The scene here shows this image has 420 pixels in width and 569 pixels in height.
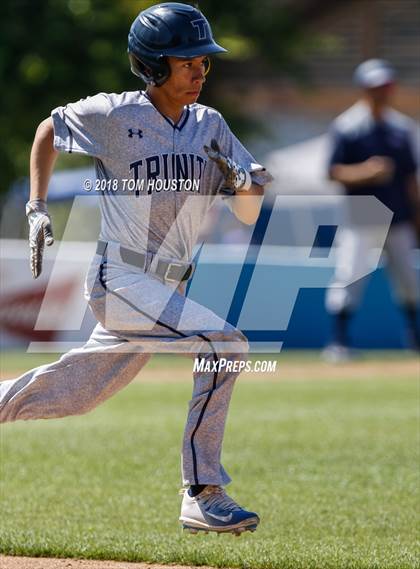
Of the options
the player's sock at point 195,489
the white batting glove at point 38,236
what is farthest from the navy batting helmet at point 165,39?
Result: the player's sock at point 195,489

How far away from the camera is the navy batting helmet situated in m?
5.48

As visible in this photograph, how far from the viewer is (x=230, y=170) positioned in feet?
18.0

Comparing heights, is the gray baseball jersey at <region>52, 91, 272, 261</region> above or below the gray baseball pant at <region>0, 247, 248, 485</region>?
above

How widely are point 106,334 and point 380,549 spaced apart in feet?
5.30

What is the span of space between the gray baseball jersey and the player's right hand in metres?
7.60

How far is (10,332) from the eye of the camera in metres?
15.7

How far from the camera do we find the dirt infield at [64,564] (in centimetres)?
553

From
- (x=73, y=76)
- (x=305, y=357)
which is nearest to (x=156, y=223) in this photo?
(x=305, y=357)

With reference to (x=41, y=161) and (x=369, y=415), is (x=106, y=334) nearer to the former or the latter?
(x=41, y=161)

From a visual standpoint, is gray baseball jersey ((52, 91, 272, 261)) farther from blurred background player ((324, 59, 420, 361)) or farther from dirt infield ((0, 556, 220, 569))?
blurred background player ((324, 59, 420, 361))

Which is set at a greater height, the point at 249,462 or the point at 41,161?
the point at 41,161

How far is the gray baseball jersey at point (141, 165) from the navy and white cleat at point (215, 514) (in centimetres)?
105

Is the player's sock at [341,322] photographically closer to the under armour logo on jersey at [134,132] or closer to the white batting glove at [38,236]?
the under armour logo on jersey at [134,132]

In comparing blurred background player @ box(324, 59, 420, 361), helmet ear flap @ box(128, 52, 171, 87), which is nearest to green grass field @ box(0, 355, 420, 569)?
blurred background player @ box(324, 59, 420, 361)
